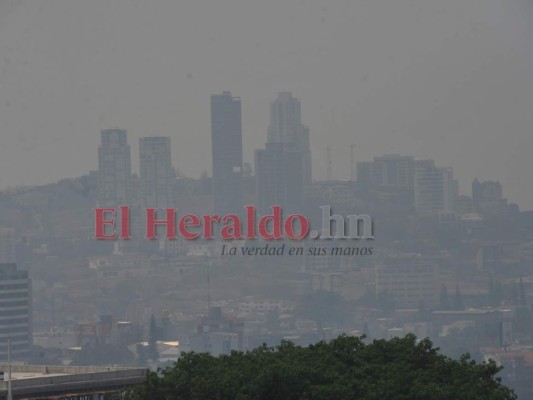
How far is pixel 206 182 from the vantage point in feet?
611

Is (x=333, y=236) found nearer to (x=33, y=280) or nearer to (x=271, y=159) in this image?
(x=271, y=159)

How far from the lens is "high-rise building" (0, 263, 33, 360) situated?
17550 centimetres

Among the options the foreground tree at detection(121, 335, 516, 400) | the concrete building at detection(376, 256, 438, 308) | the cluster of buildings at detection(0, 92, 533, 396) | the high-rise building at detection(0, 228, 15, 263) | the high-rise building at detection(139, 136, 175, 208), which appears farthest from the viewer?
the high-rise building at detection(139, 136, 175, 208)

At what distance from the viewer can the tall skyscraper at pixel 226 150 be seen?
184250 millimetres

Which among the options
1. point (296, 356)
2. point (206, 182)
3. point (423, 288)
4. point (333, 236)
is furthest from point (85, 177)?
point (296, 356)

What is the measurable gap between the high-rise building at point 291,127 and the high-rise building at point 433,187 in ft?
35.8

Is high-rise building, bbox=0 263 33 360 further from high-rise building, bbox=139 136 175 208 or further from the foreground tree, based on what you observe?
the foreground tree

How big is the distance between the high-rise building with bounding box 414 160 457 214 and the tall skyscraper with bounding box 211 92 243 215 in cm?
1762

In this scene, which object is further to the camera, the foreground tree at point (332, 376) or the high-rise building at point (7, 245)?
the high-rise building at point (7, 245)

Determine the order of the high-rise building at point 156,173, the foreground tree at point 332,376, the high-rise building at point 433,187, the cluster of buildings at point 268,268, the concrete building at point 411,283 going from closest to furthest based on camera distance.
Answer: the foreground tree at point 332,376 < the cluster of buildings at point 268,268 < the concrete building at point 411,283 < the high-rise building at point 433,187 < the high-rise building at point 156,173

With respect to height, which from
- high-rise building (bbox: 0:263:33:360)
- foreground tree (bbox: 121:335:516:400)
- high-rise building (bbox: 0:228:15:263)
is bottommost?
foreground tree (bbox: 121:335:516:400)

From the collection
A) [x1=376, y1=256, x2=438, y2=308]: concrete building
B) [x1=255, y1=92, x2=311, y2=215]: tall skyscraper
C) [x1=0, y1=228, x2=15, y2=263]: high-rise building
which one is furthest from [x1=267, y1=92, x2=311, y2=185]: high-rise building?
[x1=0, y1=228, x2=15, y2=263]: high-rise building

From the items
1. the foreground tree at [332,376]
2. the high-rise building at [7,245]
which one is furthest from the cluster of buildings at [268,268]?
the foreground tree at [332,376]

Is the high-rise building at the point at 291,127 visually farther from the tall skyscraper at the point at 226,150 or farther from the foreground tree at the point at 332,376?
the foreground tree at the point at 332,376
